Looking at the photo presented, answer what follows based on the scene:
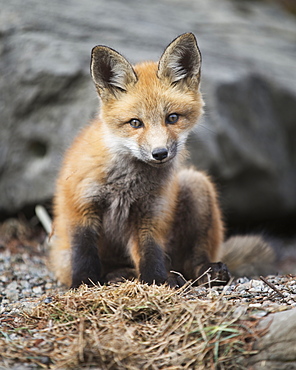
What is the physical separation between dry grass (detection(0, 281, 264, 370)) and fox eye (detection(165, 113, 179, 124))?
1426mm

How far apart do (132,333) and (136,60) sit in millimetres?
4579

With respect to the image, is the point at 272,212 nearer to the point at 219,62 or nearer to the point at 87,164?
the point at 219,62

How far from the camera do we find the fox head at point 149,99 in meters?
3.87

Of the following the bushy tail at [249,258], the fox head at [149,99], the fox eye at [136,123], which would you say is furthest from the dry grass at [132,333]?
the bushy tail at [249,258]

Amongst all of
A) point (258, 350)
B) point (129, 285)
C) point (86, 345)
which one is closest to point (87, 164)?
point (129, 285)

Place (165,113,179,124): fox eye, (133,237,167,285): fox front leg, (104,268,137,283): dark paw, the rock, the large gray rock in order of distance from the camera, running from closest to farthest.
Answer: the rock → (133,237,167,285): fox front leg → (165,113,179,124): fox eye → (104,268,137,283): dark paw → the large gray rock

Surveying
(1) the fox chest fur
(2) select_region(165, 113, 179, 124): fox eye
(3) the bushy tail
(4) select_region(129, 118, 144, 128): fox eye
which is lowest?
(3) the bushy tail

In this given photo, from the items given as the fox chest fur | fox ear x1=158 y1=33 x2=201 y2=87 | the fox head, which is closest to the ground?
the fox chest fur

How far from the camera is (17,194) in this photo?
21.2ft

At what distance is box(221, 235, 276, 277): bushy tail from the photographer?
16.9ft

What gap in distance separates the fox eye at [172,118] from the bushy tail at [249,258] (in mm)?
1783

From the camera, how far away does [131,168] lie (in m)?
4.12

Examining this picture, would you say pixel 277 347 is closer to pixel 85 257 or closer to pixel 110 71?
pixel 85 257

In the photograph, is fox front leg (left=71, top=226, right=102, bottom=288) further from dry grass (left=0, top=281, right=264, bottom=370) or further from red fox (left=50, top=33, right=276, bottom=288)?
dry grass (left=0, top=281, right=264, bottom=370)
